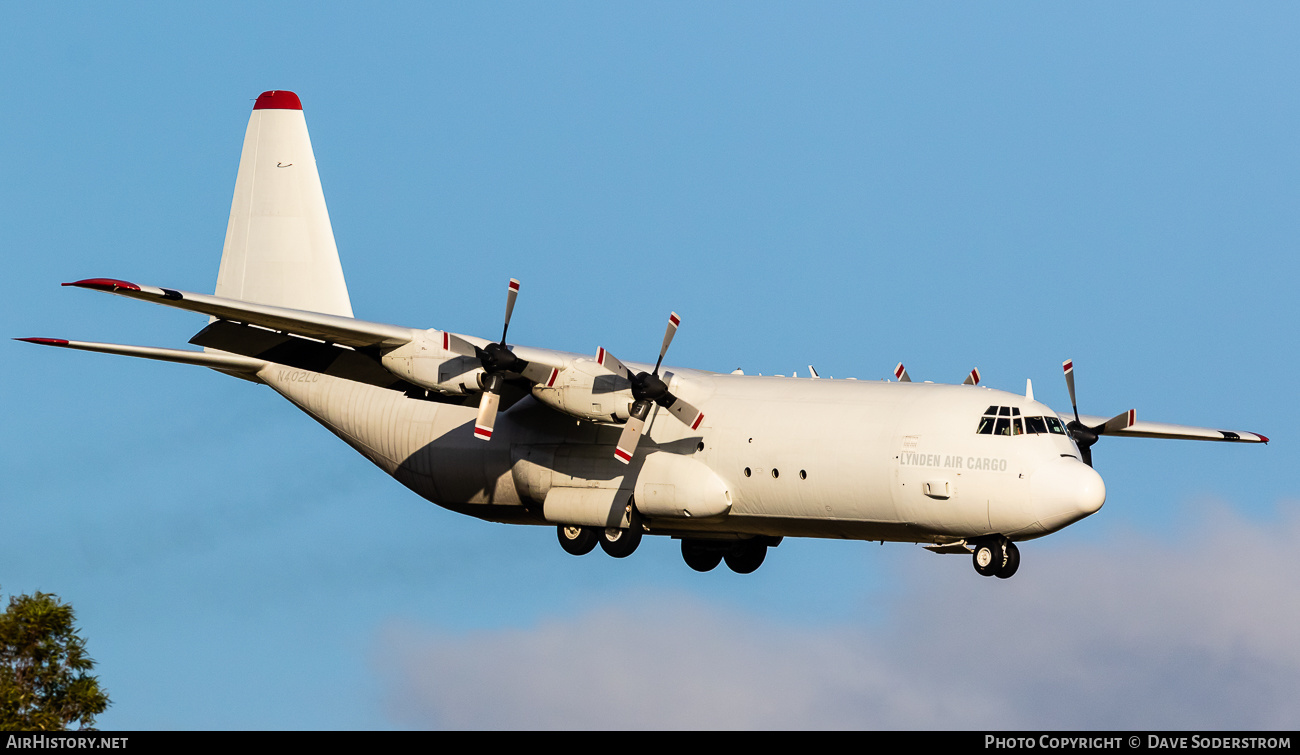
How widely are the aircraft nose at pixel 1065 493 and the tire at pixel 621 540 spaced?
6574 mm

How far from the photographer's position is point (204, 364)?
29.5m

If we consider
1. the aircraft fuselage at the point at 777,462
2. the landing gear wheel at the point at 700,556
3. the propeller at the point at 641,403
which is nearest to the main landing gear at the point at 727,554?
the landing gear wheel at the point at 700,556

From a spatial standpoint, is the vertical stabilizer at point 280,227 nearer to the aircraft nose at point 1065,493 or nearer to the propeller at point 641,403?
the propeller at point 641,403

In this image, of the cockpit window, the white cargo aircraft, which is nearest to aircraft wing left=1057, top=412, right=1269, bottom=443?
the white cargo aircraft

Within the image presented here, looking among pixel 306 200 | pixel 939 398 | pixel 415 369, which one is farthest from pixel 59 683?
pixel 306 200

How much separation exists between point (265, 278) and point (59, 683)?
14.5m

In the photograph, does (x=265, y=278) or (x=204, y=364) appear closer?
(x=204, y=364)

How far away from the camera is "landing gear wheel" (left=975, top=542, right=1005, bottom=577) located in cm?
2425

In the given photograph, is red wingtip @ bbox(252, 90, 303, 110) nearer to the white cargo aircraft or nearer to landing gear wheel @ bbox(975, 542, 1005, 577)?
the white cargo aircraft

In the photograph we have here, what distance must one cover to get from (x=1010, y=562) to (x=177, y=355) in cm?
1413

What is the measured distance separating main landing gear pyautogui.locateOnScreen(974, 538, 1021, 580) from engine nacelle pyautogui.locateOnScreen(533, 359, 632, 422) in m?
5.59

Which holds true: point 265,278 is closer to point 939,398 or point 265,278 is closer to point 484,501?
point 484,501

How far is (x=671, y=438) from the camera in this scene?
26.8 metres

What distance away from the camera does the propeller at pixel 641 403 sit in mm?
25641
